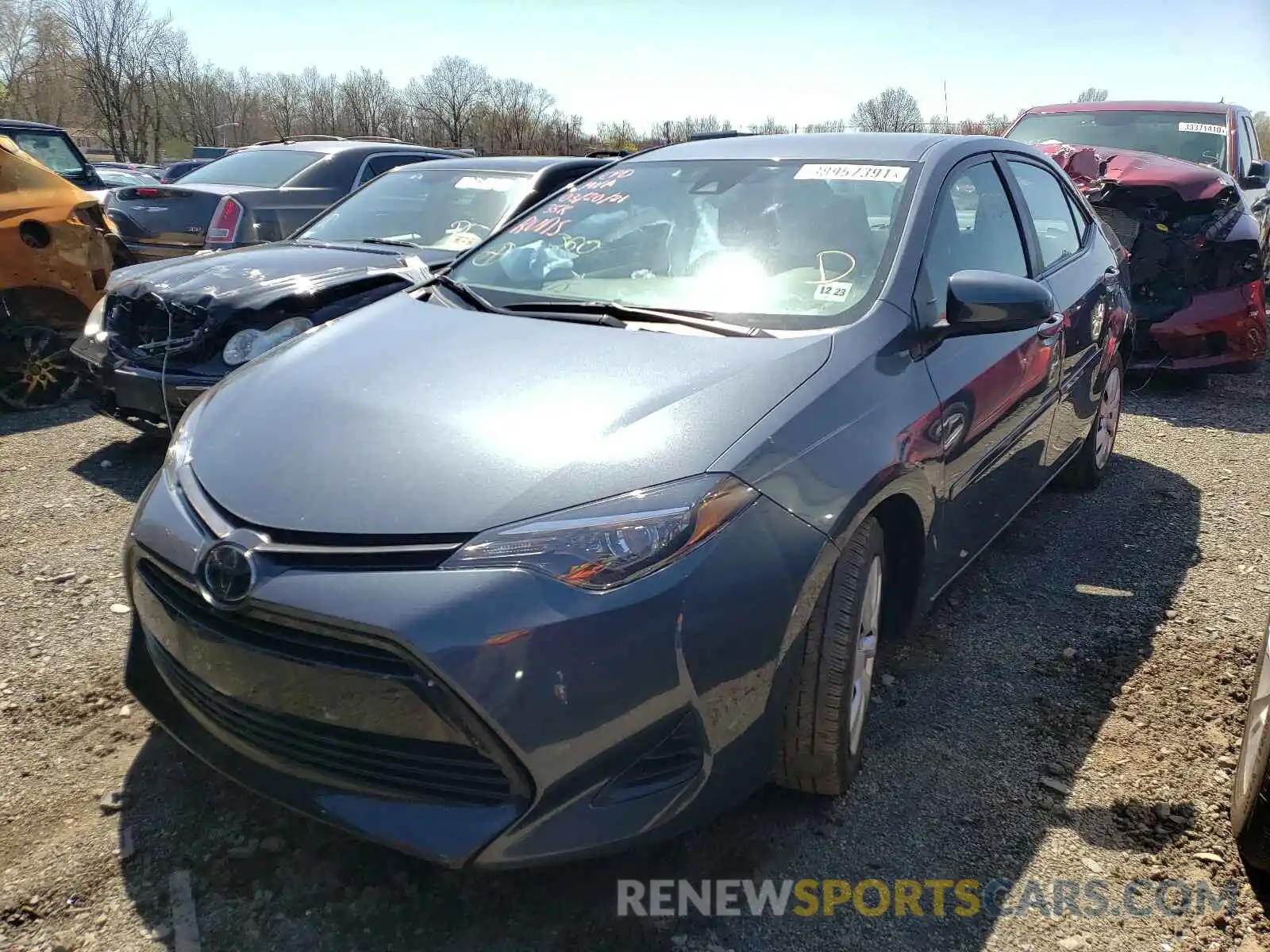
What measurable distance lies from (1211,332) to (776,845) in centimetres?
570

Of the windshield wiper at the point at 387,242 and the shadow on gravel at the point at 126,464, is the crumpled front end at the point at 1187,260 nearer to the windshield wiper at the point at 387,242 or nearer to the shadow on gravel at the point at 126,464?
the windshield wiper at the point at 387,242

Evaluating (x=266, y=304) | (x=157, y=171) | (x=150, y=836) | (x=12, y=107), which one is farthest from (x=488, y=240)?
(x=12, y=107)

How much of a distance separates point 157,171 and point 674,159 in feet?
73.7

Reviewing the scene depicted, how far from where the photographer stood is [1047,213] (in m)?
3.97

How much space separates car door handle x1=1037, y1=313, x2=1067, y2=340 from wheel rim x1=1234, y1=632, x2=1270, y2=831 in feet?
4.73

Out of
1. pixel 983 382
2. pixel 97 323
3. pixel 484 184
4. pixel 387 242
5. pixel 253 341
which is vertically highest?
pixel 484 184

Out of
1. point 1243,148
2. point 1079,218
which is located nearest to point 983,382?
point 1079,218

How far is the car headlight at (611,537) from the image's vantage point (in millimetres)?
1783

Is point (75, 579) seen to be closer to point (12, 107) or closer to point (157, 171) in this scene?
point (157, 171)

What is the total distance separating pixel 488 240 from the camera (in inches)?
138

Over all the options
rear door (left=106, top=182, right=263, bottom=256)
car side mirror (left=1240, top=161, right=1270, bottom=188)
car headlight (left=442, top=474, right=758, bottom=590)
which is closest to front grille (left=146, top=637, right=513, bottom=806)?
car headlight (left=442, top=474, right=758, bottom=590)

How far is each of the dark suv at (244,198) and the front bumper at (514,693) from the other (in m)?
5.57

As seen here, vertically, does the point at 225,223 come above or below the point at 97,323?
above

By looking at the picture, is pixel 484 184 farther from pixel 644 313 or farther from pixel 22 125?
pixel 22 125
